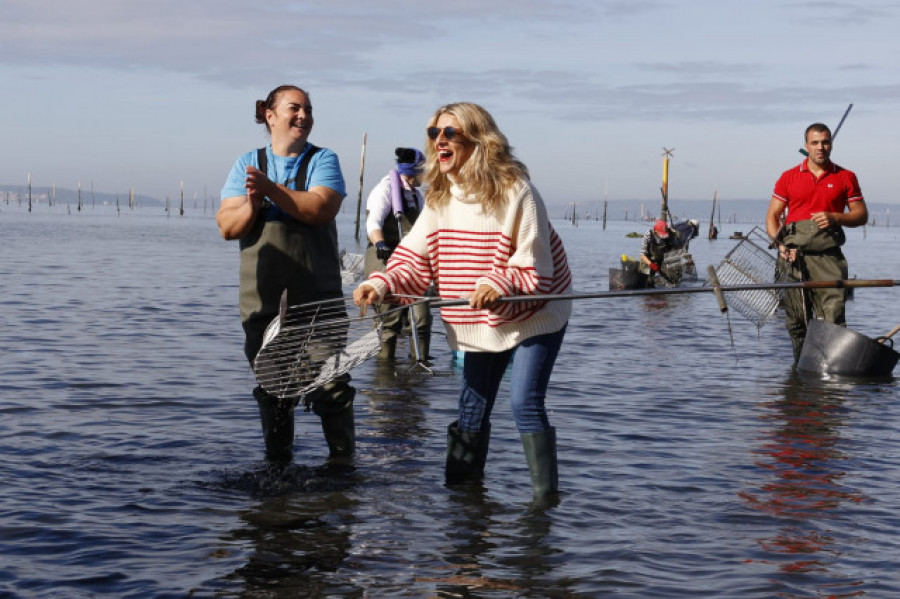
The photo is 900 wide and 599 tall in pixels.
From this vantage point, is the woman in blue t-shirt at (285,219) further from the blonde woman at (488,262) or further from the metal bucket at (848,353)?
the metal bucket at (848,353)

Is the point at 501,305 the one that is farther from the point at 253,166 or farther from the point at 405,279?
the point at 253,166

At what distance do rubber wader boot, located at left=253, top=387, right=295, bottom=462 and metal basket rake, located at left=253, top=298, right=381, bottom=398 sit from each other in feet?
1.43

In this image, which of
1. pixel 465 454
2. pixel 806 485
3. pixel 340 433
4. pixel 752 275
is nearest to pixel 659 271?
pixel 752 275

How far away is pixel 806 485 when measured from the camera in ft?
22.3

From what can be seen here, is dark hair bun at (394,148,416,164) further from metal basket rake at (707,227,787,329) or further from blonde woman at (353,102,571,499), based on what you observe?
blonde woman at (353,102,571,499)

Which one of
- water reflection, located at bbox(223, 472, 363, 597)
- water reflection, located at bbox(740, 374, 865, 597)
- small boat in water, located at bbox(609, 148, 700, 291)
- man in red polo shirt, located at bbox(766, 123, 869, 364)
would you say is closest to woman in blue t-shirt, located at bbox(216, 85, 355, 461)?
water reflection, located at bbox(223, 472, 363, 597)

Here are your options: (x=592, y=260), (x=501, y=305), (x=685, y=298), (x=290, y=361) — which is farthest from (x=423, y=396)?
(x=592, y=260)

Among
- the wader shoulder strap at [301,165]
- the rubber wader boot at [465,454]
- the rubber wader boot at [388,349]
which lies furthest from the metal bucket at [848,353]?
the wader shoulder strap at [301,165]

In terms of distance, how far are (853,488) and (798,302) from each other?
4.92 m

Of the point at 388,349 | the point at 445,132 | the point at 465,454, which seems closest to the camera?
the point at 445,132

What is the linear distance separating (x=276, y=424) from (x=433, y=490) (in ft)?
3.35

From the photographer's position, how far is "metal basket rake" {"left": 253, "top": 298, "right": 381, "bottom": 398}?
5.98 meters

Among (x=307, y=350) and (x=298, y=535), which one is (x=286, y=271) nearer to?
(x=307, y=350)

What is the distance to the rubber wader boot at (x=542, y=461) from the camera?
19.2ft
